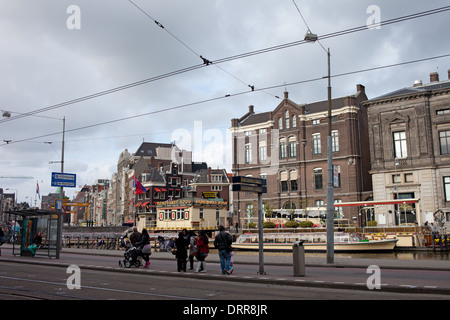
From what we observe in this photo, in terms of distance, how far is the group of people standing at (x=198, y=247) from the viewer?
53.3ft

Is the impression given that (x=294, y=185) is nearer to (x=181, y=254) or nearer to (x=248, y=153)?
(x=248, y=153)

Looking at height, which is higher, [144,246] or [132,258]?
[144,246]

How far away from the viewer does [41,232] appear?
26.8 m

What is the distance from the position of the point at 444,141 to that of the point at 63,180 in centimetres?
4340

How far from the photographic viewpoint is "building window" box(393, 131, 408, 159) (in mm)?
52938

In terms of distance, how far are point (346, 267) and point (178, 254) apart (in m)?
7.99

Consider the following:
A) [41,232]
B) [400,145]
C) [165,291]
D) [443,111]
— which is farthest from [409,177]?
[165,291]

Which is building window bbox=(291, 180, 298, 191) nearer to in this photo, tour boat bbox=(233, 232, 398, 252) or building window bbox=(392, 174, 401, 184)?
building window bbox=(392, 174, 401, 184)

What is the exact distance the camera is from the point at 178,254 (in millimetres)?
17734

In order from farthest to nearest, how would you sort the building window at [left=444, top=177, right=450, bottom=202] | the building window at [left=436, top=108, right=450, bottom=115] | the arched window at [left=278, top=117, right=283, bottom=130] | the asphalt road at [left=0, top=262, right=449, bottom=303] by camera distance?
the arched window at [left=278, top=117, right=283, bottom=130] < the building window at [left=436, top=108, right=450, bottom=115] < the building window at [left=444, top=177, right=450, bottom=202] < the asphalt road at [left=0, top=262, right=449, bottom=303]

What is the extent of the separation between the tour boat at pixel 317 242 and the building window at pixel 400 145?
64.1 ft

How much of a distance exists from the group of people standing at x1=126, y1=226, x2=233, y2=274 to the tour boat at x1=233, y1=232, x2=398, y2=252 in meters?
18.0

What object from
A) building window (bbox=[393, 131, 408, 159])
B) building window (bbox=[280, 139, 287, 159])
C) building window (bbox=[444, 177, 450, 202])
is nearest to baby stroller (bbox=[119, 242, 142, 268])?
building window (bbox=[444, 177, 450, 202])
